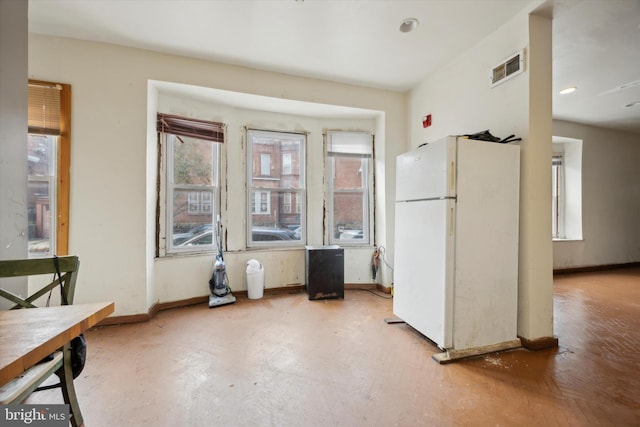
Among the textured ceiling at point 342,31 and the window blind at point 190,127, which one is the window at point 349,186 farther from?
the window blind at point 190,127

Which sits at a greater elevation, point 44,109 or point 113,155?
point 44,109

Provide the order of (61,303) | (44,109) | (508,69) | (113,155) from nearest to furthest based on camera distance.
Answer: (61,303) → (508,69) → (44,109) → (113,155)

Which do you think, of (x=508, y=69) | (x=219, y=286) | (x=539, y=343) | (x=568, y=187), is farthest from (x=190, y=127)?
(x=568, y=187)

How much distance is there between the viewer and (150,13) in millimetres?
2404

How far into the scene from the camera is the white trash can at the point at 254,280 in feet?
12.0

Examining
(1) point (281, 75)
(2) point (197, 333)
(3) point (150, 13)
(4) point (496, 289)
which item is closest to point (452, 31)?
(1) point (281, 75)

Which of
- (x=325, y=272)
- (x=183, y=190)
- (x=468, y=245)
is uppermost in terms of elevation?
(x=183, y=190)

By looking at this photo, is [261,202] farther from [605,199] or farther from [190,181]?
[605,199]

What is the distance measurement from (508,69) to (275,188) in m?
3.01

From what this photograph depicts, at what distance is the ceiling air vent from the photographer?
2331 mm

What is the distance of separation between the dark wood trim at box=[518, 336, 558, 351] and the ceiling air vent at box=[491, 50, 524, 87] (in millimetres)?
2334

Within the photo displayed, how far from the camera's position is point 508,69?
2443mm

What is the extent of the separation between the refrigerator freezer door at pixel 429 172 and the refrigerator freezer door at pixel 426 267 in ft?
0.28

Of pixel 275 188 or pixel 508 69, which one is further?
pixel 275 188
